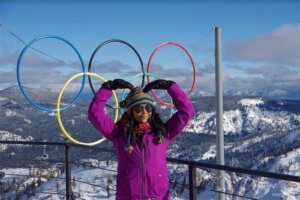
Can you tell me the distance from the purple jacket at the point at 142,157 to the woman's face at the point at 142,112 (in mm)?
128

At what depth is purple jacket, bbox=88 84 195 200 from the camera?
3639mm

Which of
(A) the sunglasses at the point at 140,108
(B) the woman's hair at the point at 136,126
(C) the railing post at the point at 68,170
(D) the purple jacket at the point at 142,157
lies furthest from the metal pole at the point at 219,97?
(A) the sunglasses at the point at 140,108

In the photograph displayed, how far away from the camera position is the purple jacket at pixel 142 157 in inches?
143

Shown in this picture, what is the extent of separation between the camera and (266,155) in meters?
190

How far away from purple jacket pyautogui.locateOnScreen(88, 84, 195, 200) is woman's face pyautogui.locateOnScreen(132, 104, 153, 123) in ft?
0.42

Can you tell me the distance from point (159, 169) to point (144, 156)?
0.58ft

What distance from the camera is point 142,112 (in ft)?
12.2

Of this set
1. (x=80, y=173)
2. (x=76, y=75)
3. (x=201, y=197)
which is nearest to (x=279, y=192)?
(x=201, y=197)

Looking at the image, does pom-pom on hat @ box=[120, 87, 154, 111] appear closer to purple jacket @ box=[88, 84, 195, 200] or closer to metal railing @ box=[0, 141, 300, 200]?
purple jacket @ box=[88, 84, 195, 200]

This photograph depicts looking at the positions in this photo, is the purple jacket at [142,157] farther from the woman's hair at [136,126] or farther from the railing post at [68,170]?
the railing post at [68,170]

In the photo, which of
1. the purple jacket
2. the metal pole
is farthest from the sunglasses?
the metal pole

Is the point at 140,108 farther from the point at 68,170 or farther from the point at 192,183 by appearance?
the point at 68,170

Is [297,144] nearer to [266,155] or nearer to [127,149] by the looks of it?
[266,155]

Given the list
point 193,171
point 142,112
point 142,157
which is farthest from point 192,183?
point 142,112
